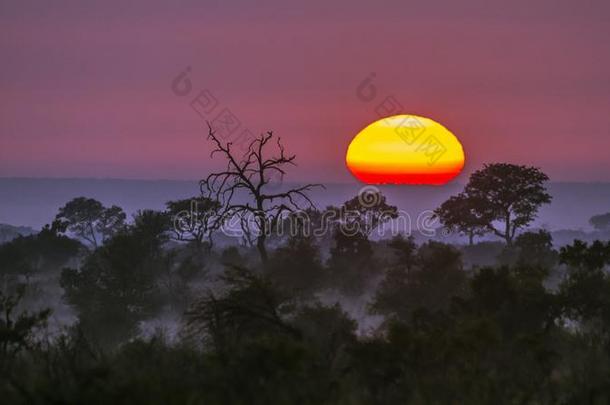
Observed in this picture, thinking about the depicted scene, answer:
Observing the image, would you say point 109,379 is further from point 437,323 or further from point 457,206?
point 457,206

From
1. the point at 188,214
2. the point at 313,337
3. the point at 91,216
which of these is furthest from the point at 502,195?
the point at 91,216

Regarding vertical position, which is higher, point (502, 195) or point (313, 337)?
point (502, 195)

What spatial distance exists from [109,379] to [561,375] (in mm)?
10818

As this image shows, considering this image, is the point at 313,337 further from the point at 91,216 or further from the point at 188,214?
the point at 91,216

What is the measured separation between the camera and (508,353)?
2128 centimetres

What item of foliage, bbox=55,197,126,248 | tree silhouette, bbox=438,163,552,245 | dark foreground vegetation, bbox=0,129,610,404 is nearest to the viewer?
dark foreground vegetation, bbox=0,129,610,404

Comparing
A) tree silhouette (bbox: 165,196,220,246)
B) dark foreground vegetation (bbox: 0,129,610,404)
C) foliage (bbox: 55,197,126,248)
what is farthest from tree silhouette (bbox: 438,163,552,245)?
foliage (bbox: 55,197,126,248)

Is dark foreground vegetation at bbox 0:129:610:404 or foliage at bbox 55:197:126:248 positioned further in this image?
foliage at bbox 55:197:126:248

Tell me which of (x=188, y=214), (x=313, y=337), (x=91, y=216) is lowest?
(x=313, y=337)

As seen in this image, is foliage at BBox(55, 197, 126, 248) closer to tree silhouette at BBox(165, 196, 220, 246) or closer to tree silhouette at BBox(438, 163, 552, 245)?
tree silhouette at BBox(165, 196, 220, 246)

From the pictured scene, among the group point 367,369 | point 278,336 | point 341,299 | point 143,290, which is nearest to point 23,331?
point 278,336

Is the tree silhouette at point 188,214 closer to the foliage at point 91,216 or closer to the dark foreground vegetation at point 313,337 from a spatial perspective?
the dark foreground vegetation at point 313,337

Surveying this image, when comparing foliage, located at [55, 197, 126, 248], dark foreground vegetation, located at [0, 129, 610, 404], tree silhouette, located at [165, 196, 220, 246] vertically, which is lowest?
dark foreground vegetation, located at [0, 129, 610, 404]

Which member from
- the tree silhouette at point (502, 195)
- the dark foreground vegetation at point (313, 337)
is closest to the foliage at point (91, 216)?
the tree silhouette at point (502, 195)
